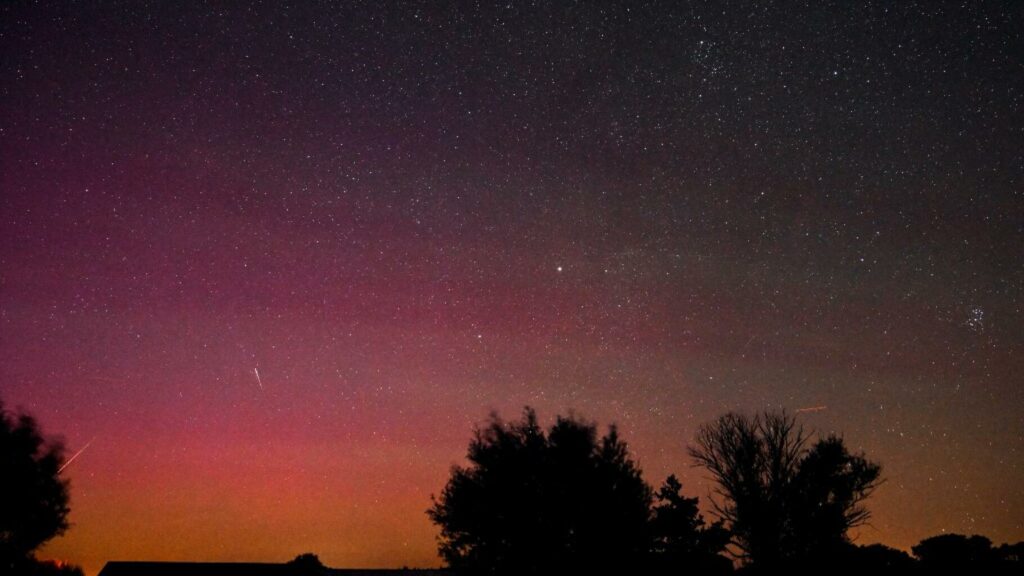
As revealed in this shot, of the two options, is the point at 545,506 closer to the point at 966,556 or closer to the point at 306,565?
the point at 966,556

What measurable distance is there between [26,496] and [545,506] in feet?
68.1

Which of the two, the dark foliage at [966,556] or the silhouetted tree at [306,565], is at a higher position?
the dark foliage at [966,556]

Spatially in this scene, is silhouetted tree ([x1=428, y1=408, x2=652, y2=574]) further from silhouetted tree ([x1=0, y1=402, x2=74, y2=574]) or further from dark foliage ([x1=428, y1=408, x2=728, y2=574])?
silhouetted tree ([x1=0, y1=402, x2=74, y2=574])

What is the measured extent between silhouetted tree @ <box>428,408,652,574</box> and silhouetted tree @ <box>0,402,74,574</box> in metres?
15.5

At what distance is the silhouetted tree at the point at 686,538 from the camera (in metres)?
31.7

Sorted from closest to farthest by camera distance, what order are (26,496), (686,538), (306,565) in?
1. (26,496)
2. (686,538)
3. (306,565)

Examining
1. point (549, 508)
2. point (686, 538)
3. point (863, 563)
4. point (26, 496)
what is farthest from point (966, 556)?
point (26, 496)

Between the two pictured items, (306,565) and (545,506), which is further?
(306,565)

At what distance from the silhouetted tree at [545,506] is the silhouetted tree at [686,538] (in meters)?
3.45

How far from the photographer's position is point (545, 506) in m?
27.5

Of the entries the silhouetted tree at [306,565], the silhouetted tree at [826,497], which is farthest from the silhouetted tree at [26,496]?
the silhouetted tree at [826,497]

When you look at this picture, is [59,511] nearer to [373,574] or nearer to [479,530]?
[479,530]

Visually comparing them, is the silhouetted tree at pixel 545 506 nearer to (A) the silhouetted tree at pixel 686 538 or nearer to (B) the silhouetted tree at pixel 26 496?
(A) the silhouetted tree at pixel 686 538

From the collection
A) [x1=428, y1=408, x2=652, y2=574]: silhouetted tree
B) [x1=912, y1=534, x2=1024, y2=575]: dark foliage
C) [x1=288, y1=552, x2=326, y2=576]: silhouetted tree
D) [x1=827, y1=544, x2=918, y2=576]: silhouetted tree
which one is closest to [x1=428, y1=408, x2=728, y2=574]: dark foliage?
[x1=428, y1=408, x2=652, y2=574]: silhouetted tree
